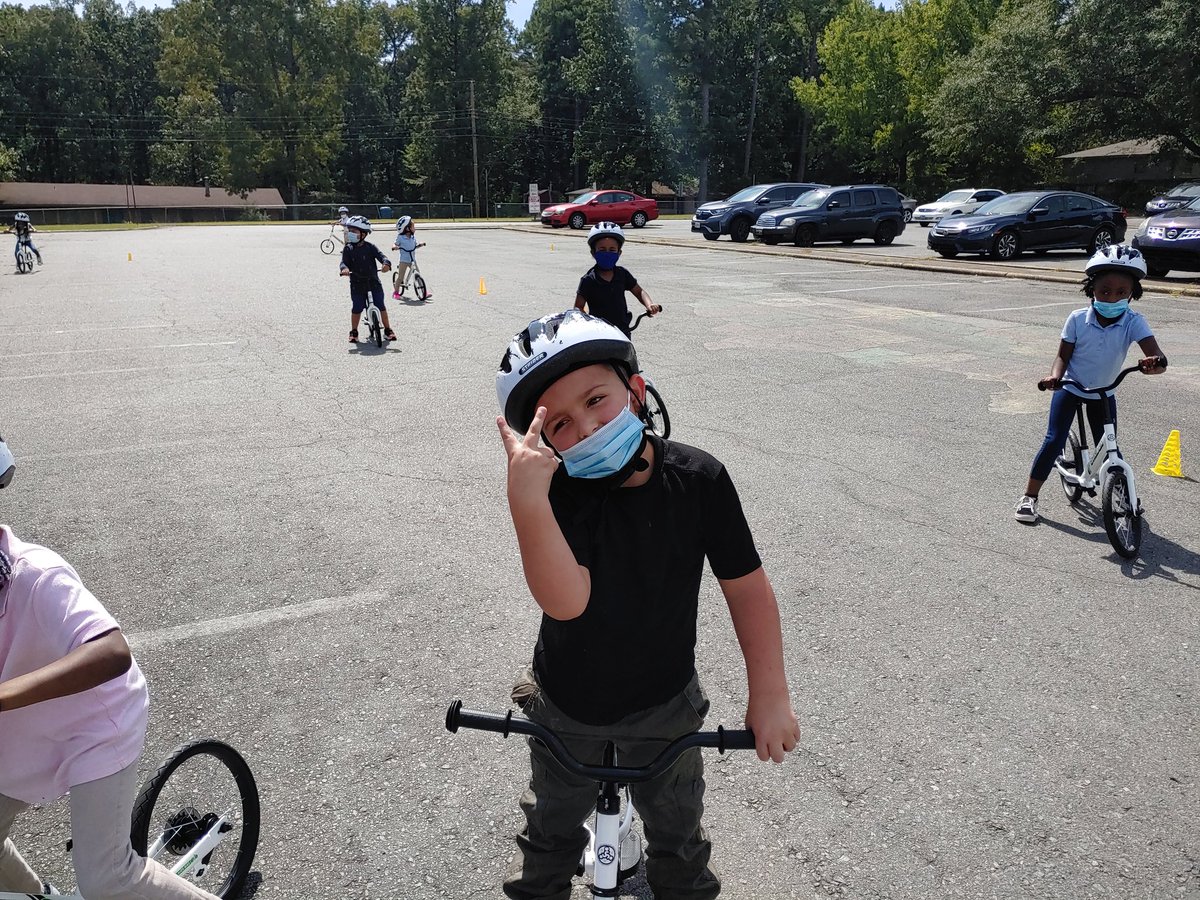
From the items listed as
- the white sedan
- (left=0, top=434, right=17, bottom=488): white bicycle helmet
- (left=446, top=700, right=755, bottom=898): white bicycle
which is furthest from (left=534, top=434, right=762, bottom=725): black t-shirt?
the white sedan

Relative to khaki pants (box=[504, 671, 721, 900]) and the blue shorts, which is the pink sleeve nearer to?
khaki pants (box=[504, 671, 721, 900])

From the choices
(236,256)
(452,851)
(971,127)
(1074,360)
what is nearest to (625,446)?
(452,851)

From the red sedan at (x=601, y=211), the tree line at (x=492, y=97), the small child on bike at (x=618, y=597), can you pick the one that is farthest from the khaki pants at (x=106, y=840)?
the tree line at (x=492, y=97)

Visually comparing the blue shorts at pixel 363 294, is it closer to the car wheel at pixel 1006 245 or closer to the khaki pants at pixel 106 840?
the khaki pants at pixel 106 840

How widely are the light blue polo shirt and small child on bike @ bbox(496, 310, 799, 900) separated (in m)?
4.47

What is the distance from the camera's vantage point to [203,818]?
2.77 meters

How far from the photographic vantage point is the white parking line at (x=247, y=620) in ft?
14.8

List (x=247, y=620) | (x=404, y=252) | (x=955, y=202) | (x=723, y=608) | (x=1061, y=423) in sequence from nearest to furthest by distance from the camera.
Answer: (x=247, y=620) < (x=723, y=608) < (x=1061, y=423) < (x=404, y=252) < (x=955, y=202)

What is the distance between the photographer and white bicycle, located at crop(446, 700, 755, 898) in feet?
5.85

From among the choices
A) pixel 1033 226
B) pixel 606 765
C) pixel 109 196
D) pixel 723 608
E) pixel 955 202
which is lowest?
pixel 723 608

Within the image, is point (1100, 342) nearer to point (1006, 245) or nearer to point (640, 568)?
point (640, 568)

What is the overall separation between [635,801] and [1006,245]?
23879mm

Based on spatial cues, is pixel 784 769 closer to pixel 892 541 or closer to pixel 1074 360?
pixel 892 541

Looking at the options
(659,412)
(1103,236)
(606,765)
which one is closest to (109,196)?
(1103,236)
